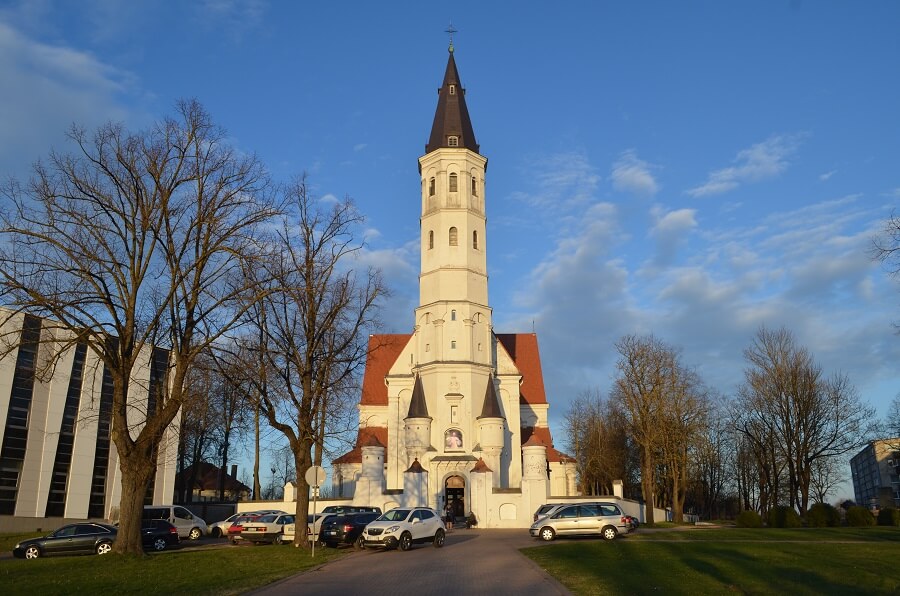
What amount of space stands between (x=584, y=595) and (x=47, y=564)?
13.7m

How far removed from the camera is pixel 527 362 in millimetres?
68875

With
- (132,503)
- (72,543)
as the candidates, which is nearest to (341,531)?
(132,503)

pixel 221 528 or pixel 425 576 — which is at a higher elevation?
pixel 221 528

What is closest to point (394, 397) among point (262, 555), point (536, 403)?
point (536, 403)

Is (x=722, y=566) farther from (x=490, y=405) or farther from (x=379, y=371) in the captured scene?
(x=379, y=371)

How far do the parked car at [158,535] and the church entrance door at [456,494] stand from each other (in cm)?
2536

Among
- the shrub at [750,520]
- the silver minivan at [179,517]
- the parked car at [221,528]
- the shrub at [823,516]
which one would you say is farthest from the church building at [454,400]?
the silver minivan at [179,517]

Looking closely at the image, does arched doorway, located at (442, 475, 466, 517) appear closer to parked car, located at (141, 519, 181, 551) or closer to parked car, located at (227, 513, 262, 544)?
parked car, located at (227, 513, 262, 544)

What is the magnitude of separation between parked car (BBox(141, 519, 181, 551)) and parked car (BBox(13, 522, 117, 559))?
1.69 m

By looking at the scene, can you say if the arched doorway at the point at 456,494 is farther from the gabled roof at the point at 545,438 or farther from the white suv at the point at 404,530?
the white suv at the point at 404,530

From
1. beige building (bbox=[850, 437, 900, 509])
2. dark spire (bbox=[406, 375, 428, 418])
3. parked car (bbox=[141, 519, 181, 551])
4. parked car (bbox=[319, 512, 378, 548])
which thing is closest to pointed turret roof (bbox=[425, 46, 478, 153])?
dark spire (bbox=[406, 375, 428, 418])

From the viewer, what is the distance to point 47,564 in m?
19.6

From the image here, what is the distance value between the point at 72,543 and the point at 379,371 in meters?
41.9

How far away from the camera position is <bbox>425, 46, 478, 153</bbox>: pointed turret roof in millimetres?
61103
